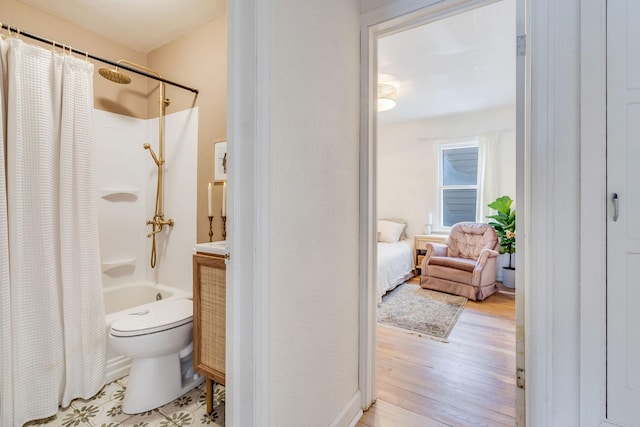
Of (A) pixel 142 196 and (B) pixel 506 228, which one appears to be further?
(B) pixel 506 228

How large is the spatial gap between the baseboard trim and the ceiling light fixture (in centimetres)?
275

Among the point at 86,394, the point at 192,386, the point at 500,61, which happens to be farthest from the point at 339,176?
the point at 500,61

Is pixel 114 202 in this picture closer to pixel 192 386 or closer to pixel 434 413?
pixel 192 386

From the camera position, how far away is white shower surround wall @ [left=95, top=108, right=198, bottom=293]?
2.28m

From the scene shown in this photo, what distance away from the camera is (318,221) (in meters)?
1.24

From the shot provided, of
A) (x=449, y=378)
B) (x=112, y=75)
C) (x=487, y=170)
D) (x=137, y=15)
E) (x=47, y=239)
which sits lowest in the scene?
(x=449, y=378)

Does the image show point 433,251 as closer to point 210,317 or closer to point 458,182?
point 458,182

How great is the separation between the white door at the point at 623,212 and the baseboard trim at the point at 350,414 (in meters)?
1.05

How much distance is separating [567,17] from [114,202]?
3.07 metres

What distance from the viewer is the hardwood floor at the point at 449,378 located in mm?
1548

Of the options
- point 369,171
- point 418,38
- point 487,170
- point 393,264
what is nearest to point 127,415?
point 369,171

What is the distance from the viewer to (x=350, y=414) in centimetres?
148

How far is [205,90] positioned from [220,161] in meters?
0.60

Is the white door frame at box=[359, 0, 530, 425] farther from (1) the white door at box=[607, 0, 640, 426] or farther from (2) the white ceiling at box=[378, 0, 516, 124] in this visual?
(1) the white door at box=[607, 0, 640, 426]
